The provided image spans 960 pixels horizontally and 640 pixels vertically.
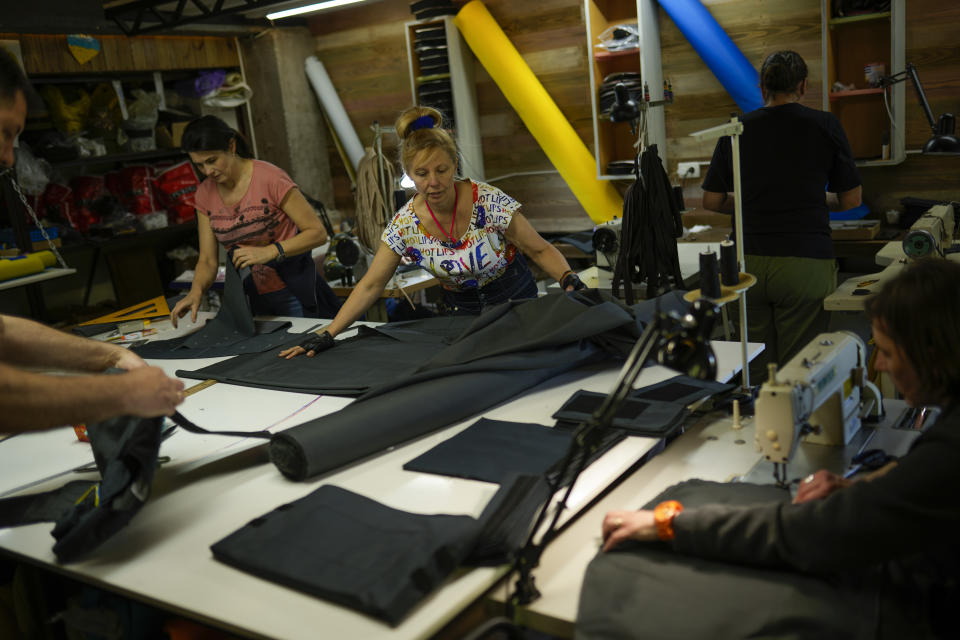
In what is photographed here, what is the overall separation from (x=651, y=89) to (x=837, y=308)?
2.12 m

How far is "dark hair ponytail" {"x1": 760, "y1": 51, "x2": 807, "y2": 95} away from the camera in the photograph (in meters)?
3.19

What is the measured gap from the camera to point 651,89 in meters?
4.75

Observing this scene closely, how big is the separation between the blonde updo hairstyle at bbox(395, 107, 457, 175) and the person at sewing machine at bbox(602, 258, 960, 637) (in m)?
1.70

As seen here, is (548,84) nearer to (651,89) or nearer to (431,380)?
(651,89)

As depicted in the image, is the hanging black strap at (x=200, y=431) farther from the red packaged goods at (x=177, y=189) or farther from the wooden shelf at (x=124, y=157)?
the red packaged goods at (x=177, y=189)

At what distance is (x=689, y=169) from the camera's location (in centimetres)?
507

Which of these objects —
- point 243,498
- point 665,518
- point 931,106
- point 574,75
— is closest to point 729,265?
point 665,518

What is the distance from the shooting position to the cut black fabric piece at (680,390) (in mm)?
2035

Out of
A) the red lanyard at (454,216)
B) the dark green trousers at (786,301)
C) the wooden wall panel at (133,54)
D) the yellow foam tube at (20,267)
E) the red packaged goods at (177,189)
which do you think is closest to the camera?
the red lanyard at (454,216)

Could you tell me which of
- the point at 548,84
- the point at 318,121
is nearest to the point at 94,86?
the point at 318,121

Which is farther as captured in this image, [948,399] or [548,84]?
[548,84]

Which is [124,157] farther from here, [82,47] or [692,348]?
[692,348]

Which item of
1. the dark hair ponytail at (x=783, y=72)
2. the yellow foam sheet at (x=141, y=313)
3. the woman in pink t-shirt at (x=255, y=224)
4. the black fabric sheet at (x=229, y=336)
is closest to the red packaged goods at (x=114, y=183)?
the yellow foam sheet at (x=141, y=313)

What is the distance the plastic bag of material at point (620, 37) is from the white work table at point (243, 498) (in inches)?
111
